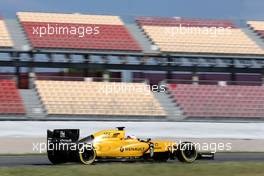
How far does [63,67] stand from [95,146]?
1293 cm

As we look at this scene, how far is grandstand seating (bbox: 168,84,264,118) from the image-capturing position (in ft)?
86.1

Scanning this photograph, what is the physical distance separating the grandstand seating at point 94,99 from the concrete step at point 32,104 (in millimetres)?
244

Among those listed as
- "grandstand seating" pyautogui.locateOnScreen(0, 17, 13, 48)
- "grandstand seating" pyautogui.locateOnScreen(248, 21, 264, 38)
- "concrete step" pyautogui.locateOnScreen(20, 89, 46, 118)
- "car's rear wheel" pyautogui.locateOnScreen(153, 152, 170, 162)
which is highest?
"grandstand seating" pyautogui.locateOnScreen(248, 21, 264, 38)

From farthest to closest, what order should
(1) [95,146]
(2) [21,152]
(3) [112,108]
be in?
(3) [112,108], (2) [21,152], (1) [95,146]

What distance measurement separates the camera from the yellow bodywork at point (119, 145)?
15.5 m

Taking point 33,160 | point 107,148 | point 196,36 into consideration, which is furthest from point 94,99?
point 107,148

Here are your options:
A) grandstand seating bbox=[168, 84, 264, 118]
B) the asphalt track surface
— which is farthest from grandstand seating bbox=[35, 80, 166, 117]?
the asphalt track surface

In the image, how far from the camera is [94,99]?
25.4m

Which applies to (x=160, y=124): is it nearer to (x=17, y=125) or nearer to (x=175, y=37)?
(x=17, y=125)

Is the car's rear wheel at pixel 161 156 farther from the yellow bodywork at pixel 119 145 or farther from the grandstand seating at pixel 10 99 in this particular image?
the grandstand seating at pixel 10 99

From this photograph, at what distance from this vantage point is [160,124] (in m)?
24.0

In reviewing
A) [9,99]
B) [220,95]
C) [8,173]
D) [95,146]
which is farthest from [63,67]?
[8,173]

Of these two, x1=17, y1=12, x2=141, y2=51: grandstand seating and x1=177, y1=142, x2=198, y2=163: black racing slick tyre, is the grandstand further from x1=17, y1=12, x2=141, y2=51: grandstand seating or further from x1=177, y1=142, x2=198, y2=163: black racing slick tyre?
x1=177, y1=142, x2=198, y2=163: black racing slick tyre

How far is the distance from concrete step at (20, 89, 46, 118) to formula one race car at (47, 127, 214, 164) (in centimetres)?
863
